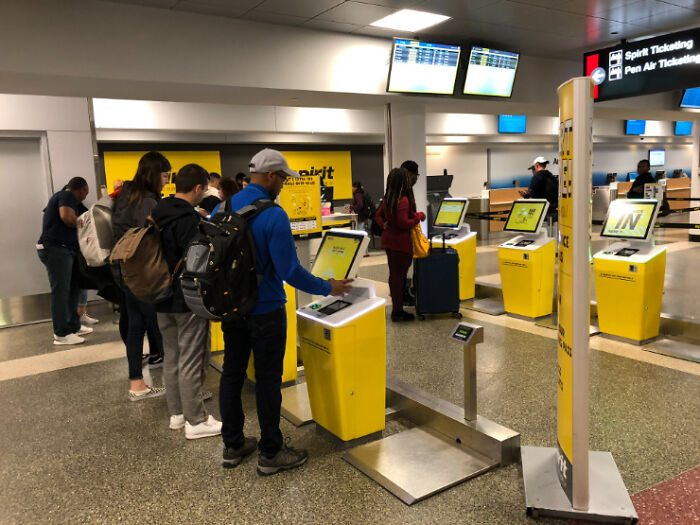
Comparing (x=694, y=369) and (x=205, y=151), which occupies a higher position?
(x=205, y=151)

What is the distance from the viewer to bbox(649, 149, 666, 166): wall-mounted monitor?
20.1 metres

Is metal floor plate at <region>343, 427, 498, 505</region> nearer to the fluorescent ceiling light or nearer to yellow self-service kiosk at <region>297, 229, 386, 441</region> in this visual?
yellow self-service kiosk at <region>297, 229, 386, 441</region>

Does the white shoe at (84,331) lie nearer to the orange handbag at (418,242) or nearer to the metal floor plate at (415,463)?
the orange handbag at (418,242)

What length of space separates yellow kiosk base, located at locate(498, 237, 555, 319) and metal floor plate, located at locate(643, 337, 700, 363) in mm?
1131

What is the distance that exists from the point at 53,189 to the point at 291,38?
3.41m

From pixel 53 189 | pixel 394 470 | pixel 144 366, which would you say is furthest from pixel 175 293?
pixel 53 189

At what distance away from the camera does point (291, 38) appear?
19.2 feet

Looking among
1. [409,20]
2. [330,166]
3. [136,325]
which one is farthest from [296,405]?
[330,166]

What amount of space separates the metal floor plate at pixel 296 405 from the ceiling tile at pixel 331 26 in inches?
153

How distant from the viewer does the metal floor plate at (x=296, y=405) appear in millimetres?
3350

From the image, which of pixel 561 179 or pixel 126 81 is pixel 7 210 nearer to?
pixel 126 81

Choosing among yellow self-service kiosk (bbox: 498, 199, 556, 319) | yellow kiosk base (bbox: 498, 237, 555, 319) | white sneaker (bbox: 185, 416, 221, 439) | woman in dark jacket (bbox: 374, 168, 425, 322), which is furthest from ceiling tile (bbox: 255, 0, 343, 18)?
white sneaker (bbox: 185, 416, 221, 439)

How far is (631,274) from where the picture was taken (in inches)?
175

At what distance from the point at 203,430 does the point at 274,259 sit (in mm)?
1336
